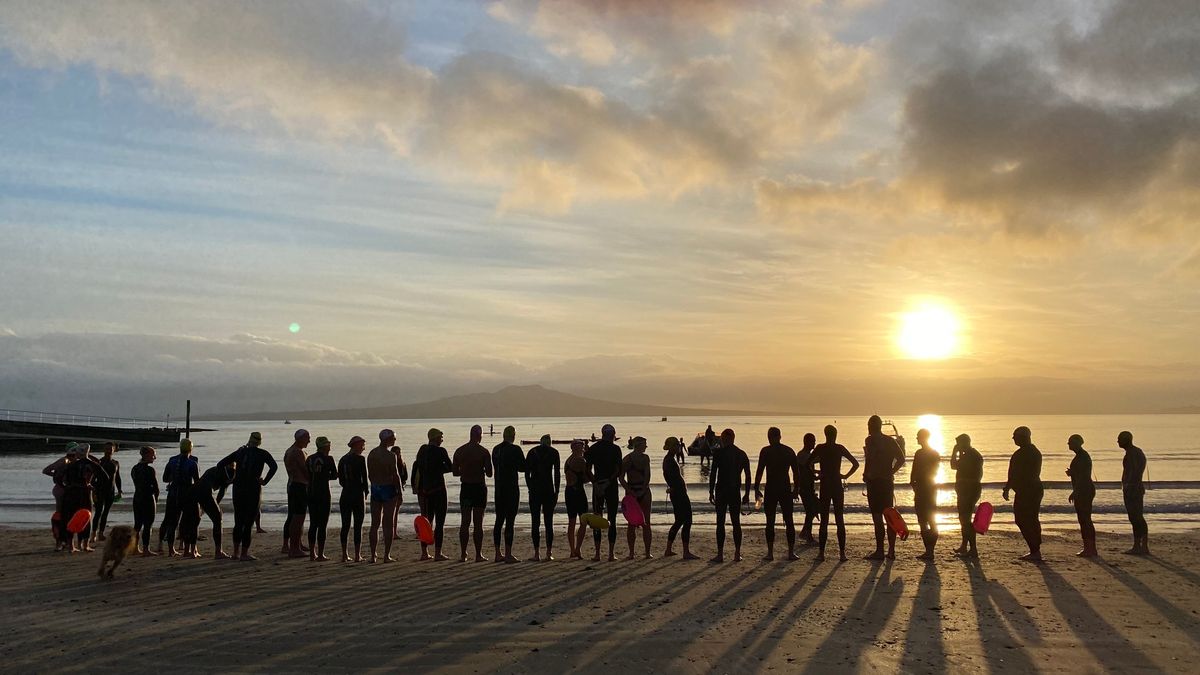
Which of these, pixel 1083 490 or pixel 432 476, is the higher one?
pixel 432 476

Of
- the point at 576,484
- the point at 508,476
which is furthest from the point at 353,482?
the point at 576,484

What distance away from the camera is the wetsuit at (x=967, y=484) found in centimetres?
1284

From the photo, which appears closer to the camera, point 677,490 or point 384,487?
point 677,490

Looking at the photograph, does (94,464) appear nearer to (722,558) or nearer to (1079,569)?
(722,558)

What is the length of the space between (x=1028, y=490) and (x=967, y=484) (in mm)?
Result: 845

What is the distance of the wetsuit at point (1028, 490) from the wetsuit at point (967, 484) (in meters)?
0.49

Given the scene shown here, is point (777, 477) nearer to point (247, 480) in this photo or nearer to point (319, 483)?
point (319, 483)

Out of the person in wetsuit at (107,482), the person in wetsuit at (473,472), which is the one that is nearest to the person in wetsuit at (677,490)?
the person in wetsuit at (473,472)

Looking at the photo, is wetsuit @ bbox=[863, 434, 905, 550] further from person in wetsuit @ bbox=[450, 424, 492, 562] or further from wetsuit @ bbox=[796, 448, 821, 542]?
person in wetsuit @ bbox=[450, 424, 492, 562]

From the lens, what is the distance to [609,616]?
27.8 ft

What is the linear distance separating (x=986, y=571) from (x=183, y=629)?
1005cm

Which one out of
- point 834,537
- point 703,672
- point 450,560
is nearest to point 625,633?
point 703,672

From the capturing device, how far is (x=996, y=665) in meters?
6.79

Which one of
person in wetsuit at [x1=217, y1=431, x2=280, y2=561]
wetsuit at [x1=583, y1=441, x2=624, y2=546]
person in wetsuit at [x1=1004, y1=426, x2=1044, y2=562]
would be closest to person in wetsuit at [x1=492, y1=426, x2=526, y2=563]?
wetsuit at [x1=583, y1=441, x2=624, y2=546]
